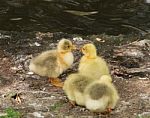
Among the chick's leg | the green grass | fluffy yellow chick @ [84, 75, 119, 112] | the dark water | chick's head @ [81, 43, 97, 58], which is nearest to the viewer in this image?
fluffy yellow chick @ [84, 75, 119, 112]

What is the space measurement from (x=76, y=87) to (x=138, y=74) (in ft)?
3.54

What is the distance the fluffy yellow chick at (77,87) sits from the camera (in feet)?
14.7

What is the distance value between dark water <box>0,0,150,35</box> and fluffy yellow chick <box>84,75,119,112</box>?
2.89m

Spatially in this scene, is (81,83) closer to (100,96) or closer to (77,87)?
(77,87)

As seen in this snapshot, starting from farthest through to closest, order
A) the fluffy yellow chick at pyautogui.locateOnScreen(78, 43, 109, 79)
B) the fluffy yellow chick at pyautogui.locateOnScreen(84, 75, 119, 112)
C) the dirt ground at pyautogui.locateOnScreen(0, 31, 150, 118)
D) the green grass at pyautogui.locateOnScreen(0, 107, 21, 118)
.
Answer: the fluffy yellow chick at pyautogui.locateOnScreen(78, 43, 109, 79) → the dirt ground at pyautogui.locateOnScreen(0, 31, 150, 118) → the green grass at pyautogui.locateOnScreen(0, 107, 21, 118) → the fluffy yellow chick at pyautogui.locateOnScreen(84, 75, 119, 112)

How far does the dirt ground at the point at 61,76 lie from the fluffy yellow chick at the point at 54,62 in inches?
4.9

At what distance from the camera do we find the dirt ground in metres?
4.61

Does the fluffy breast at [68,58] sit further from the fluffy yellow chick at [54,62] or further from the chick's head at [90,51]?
the chick's head at [90,51]

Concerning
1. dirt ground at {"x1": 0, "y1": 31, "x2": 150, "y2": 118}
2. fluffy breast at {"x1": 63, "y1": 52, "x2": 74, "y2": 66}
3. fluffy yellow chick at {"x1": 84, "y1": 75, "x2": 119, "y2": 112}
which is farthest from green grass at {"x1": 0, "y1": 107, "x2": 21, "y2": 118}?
fluffy breast at {"x1": 63, "y1": 52, "x2": 74, "y2": 66}

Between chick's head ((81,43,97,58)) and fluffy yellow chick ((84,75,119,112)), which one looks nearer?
fluffy yellow chick ((84,75,119,112))

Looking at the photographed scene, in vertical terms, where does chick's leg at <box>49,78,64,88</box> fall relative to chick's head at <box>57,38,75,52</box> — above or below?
below

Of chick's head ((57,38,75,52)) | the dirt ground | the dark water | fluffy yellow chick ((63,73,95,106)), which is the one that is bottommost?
the dark water

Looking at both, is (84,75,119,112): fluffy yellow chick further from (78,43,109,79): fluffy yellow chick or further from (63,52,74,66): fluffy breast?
(63,52,74,66): fluffy breast

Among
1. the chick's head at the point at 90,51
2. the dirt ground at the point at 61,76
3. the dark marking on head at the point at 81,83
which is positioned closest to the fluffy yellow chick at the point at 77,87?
the dark marking on head at the point at 81,83
